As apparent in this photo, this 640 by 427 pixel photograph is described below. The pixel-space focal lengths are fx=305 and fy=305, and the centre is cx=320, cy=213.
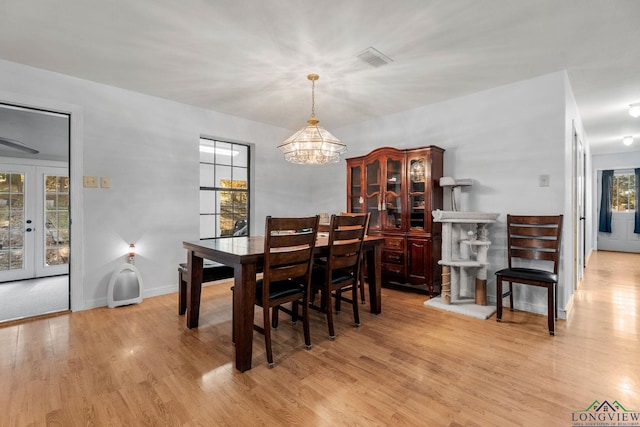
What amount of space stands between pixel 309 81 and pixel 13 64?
2889mm

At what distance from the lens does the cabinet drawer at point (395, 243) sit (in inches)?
157

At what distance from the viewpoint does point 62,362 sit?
219cm

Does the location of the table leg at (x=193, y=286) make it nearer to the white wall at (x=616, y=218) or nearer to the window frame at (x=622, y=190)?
the white wall at (x=616, y=218)

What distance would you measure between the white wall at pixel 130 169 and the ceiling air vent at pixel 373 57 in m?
2.50

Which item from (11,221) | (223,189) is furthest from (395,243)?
(11,221)

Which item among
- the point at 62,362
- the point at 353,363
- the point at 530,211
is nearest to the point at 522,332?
the point at 530,211

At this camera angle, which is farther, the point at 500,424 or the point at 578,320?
the point at 578,320

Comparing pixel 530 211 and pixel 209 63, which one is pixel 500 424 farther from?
pixel 209 63

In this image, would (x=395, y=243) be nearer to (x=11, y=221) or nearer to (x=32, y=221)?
(x=32, y=221)

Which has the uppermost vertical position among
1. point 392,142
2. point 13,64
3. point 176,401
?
point 13,64

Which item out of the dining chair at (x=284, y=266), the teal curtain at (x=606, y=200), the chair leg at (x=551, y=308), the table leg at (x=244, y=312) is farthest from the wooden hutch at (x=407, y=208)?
the teal curtain at (x=606, y=200)

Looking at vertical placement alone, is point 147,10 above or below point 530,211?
above

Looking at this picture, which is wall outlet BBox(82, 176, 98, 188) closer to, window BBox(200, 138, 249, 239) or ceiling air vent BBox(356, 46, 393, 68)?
window BBox(200, 138, 249, 239)

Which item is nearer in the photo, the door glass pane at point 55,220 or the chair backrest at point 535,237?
the chair backrest at point 535,237
